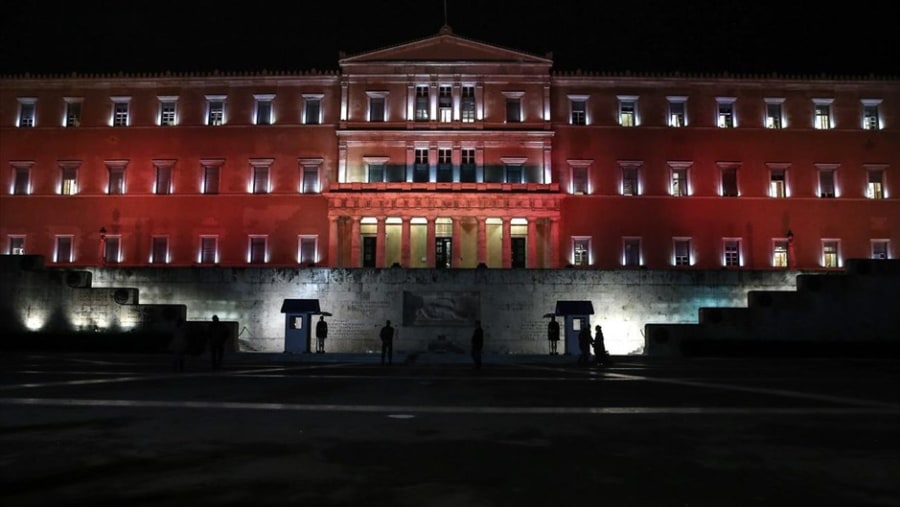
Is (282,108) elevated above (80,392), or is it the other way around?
(282,108)

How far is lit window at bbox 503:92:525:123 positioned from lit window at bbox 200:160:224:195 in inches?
880

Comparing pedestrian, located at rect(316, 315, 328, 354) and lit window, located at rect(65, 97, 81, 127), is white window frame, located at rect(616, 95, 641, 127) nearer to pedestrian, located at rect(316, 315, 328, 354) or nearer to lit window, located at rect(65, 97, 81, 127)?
pedestrian, located at rect(316, 315, 328, 354)

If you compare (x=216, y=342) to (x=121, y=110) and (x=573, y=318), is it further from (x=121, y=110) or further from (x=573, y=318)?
(x=121, y=110)

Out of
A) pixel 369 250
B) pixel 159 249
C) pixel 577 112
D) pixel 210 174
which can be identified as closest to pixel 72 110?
pixel 210 174

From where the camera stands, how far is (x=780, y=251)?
160ft

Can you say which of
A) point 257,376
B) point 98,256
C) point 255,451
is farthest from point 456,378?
point 98,256

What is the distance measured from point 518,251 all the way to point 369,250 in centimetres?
1102

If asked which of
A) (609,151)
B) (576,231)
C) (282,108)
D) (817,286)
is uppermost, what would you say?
(282,108)

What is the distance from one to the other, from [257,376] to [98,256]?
36153mm

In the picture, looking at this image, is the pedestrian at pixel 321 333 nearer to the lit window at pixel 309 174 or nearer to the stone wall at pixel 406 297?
the stone wall at pixel 406 297

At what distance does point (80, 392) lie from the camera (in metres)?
14.3

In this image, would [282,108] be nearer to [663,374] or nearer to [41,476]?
[663,374]

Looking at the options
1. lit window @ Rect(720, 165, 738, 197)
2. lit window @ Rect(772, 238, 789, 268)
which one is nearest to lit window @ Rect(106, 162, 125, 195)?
lit window @ Rect(720, 165, 738, 197)

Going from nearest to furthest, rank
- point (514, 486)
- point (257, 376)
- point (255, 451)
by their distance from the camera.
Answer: point (514, 486) → point (255, 451) → point (257, 376)
